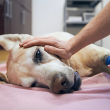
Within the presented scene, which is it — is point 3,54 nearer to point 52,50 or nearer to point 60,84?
point 52,50

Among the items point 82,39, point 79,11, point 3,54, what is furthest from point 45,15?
point 82,39

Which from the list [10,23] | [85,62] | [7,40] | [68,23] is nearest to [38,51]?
[7,40]

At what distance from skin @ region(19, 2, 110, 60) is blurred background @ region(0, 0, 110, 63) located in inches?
72.6

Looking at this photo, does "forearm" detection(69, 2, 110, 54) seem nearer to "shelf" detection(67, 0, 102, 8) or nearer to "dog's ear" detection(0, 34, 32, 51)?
"dog's ear" detection(0, 34, 32, 51)

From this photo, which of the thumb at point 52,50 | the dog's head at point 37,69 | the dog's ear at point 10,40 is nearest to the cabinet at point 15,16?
the dog's ear at point 10,40

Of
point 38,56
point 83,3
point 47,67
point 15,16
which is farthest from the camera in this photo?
point 83,3

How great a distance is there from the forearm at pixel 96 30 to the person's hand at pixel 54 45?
6 cm

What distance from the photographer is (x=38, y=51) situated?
105 centimetres

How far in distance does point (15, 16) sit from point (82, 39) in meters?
2.76

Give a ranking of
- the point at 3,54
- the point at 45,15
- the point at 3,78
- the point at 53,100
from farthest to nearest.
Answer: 1. the point at 45,15
2. the point at 3,54
3. the point at 3,78
4. the point at 53,100

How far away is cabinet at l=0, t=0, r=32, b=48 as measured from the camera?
2.63 m

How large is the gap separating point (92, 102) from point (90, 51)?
2.47ft

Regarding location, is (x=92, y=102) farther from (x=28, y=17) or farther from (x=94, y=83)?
(x=28, y=17)

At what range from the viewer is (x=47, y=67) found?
94 centimetres
